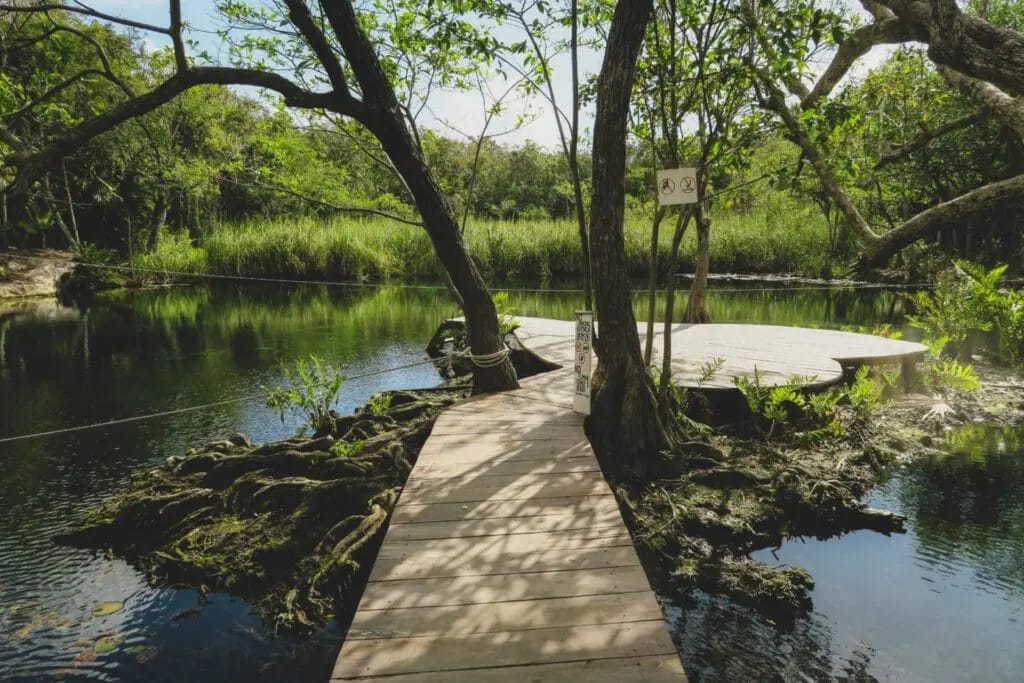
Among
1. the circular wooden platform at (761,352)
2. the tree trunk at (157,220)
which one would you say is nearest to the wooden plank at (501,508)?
the circular wooden platform at (761,352)

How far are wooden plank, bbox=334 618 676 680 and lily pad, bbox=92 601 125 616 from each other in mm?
2345

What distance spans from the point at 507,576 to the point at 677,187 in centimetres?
298

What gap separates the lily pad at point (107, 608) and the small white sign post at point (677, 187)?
439 centimetres

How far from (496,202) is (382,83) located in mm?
28658

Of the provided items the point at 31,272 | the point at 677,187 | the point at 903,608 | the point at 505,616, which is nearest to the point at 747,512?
the point at 903,608

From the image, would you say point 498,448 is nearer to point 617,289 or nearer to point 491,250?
point 617,289

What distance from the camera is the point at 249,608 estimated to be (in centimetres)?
383

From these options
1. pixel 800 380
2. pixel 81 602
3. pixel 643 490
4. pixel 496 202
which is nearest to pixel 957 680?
pixel 643 490

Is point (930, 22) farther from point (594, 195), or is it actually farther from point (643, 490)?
point (643, 490)

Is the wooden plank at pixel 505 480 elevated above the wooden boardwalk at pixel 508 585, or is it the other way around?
the wooden plank at pixel 505 480

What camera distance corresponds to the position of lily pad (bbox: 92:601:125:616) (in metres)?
3.79

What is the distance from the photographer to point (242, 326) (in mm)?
14109

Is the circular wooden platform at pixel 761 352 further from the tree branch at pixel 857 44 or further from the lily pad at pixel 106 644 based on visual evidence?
the lily pad at pixel 106 644

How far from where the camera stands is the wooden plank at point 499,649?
2.25 m
